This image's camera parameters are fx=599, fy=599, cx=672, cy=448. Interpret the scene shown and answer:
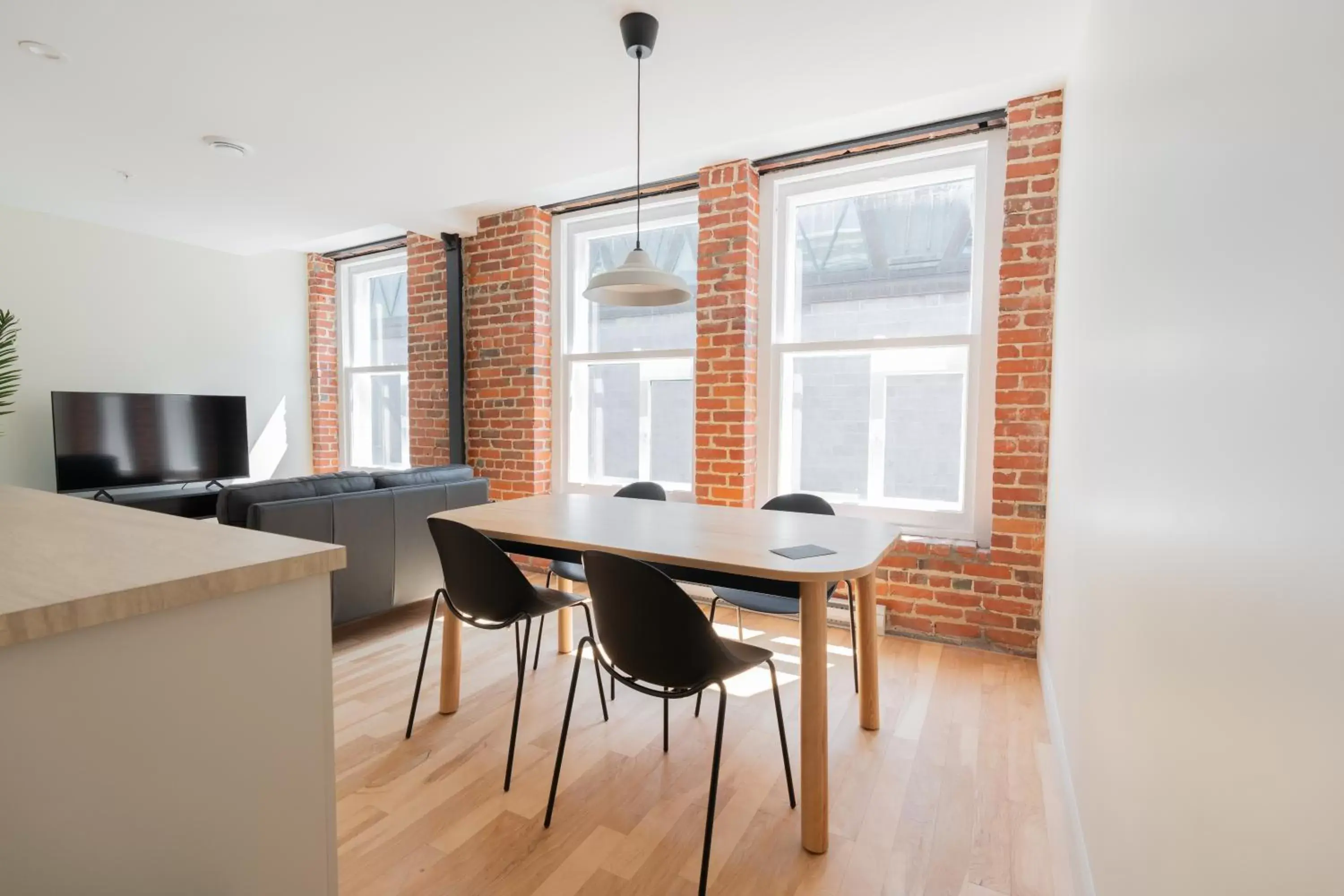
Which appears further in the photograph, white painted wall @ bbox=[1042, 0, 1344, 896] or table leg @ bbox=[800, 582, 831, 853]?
table leg @ bbox=[800, 582, 831, 853]

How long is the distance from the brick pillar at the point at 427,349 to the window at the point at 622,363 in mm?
1171

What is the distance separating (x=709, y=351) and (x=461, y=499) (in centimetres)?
177

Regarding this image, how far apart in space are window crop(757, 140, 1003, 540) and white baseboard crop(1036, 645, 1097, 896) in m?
0.98

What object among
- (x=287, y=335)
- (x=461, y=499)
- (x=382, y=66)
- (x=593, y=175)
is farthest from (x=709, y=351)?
(x=287, y=335)

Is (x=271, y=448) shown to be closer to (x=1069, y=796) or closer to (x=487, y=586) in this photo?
(x=487, y=586)

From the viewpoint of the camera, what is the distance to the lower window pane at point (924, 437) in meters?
3.30

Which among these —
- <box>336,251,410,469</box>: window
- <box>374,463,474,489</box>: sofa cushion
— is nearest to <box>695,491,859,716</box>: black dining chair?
<box>374,463,474,489</box>: sofa cushion

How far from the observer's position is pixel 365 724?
2.32 meters

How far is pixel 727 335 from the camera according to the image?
3.70 meters

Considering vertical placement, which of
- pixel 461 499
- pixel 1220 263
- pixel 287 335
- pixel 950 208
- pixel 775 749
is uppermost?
pixel 950 208

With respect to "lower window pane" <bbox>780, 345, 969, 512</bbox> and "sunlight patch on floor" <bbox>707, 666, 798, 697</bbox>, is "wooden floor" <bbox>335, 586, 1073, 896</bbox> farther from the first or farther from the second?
"lower window pane" <bbox>780, 345, 969, 512</bbox>

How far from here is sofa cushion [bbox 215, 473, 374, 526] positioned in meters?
2.65

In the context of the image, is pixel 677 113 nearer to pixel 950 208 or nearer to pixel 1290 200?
pixel 950 208

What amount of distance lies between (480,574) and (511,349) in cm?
298
